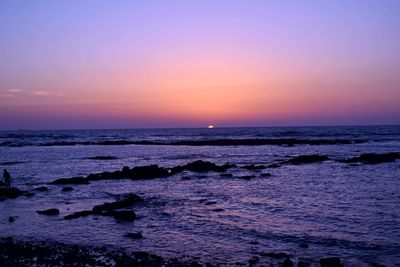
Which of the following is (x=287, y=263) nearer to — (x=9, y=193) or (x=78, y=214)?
(x=78, y=214)

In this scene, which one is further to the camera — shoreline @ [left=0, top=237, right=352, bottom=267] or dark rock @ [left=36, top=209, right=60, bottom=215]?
dark rock @ [left=36, top=209, right=60, bottom=215]

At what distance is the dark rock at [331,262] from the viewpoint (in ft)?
37.5

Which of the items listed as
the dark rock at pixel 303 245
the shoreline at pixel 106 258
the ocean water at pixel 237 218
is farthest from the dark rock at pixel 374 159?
the shoreline at pixel 106 258

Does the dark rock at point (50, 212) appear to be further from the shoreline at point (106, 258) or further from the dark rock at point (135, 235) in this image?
the dark rock at point (135, 235)

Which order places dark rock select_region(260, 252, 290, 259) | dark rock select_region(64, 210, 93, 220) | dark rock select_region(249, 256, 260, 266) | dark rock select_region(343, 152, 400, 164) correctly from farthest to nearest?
dark rock select_region(343, 152, 400, 164), dark rock select_region(64, 210, 93, 220), dark rock select_region(260, 252, 290, 259), dark rock select_region(249, 256, 260, 266)

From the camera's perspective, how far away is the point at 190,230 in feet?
52.5

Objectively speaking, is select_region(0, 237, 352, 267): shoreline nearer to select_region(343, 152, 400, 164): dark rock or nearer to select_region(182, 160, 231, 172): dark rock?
select_region(182, 160, 231, 172): dark rock

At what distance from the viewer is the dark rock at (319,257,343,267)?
11.4m

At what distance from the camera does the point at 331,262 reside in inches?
452

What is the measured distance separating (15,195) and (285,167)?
25.1m

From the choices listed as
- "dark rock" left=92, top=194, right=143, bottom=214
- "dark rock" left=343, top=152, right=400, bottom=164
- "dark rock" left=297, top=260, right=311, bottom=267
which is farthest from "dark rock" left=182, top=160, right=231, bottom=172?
"dark rock" left=297, top=260, right=311, bottom=267

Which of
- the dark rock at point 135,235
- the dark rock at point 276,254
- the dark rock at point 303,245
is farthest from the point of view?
the dark rock at point 135,235

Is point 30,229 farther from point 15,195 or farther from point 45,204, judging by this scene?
point 15,195

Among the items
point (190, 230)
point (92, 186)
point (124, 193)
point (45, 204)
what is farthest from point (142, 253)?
point (92, 186)
